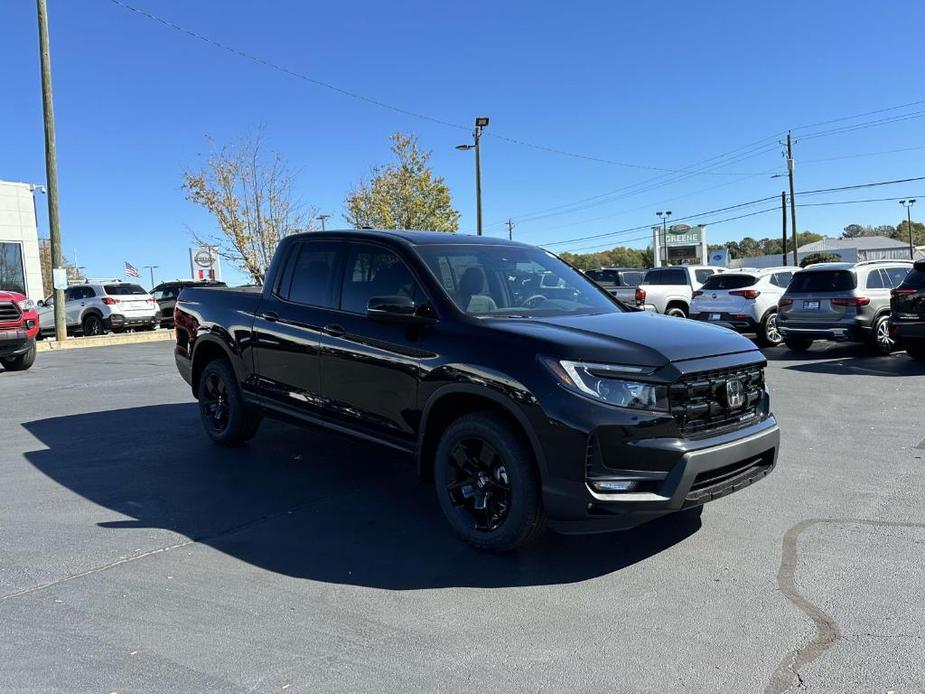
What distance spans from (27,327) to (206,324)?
7424 mm

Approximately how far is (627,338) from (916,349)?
9808 millimetres

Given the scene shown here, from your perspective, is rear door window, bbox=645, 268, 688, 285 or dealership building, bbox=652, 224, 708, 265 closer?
rear door window, bbox=645, 268, 688, 285

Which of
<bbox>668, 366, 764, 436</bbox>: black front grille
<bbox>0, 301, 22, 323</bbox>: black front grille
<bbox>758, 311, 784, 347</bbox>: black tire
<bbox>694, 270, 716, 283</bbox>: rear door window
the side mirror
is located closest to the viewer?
<bbox>668, 366, 764, 436</bbox>: black front grille

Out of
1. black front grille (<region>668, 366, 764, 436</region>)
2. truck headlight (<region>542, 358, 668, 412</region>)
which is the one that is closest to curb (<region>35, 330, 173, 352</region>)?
truck headlight (<region>542, 358, 668, 412</region>)

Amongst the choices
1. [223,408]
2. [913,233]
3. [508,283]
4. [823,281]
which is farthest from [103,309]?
[913,233]

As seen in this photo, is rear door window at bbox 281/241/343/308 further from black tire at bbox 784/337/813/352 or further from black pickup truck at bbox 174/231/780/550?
black tire at bbox 784/337/813/352

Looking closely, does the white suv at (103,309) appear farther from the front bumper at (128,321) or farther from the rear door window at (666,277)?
the rear door window at (666,277)

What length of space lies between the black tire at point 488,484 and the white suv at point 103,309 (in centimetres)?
2001

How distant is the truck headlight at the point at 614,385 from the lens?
3547 millimetres

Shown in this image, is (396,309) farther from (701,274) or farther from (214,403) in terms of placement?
(701,274)

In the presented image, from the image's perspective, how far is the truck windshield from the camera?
14.8 ft

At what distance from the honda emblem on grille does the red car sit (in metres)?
11.4

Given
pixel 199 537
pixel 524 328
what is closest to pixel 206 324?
pixel 199 537

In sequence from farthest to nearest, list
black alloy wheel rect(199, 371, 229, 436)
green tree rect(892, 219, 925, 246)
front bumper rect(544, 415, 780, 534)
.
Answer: green tree rect(892, 219, 925, 246), black alloy wheel rect(199, 371, 229, 436), front bumper rect(544, 415, 780, 534)
